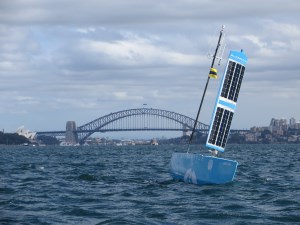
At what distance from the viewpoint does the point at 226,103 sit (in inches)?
996

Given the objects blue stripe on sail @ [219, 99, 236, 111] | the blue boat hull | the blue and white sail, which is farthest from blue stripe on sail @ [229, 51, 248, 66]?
the blue boat hull

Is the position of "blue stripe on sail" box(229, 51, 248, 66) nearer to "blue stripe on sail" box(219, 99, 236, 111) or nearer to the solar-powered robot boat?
the solar-powered robot boat

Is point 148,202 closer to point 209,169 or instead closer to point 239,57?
point 209,169

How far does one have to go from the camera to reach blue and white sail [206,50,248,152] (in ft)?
82.6

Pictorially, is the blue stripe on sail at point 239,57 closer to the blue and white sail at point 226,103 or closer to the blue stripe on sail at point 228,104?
the blue and white sail at point 226,103

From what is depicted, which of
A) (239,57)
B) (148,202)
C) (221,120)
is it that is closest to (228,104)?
(221,120)

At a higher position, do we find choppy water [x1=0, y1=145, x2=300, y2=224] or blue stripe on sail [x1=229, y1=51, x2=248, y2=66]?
blue stripe on sail [x1=229, y1=51, x2=248, y2=66]

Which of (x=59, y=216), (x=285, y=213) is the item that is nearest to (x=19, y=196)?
(x=59, y=216)

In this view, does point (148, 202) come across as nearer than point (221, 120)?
Yes

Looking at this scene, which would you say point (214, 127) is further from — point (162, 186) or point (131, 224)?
point (131, 224)

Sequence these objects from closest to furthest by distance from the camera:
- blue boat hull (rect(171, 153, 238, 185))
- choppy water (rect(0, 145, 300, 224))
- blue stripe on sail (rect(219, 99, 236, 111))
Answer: choppy water (rect(0, 145, 300, 224)) < blue boat hull (rect(171, 153, 238, 185)) < blue stripe on sail (rect(219, 99, 236, 111))

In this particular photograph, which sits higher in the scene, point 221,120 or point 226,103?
point 226,103

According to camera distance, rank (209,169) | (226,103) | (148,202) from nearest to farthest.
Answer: (148,202), (209,169), (226,103)

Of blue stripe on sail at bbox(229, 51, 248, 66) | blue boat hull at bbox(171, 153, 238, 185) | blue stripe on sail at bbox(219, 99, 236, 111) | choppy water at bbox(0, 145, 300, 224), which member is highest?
blue stripe on sail at bbox(229, 51, 248, 66)
